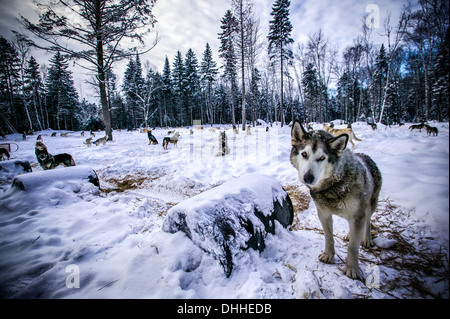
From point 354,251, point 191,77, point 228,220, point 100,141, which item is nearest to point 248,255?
point 228,220

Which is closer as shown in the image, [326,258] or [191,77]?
[326,258]

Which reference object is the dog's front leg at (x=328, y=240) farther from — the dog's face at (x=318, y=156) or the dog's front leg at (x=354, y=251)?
the dog's face at (x=318, y=156)

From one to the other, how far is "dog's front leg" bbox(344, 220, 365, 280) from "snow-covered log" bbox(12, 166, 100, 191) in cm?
544

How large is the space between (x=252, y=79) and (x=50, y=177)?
22.6 metres

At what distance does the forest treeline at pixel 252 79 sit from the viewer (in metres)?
1.58

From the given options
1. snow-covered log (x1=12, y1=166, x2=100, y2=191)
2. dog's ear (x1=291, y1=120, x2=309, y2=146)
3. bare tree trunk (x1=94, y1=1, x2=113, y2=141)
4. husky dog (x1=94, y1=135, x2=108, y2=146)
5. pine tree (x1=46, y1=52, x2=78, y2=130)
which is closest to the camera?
dog's ear (x1=291, y1=120, x2=309, y2=146)

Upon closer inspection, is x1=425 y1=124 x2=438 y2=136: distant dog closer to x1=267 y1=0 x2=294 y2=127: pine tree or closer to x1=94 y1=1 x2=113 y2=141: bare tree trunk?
x1=94 y1=1 x2=113 y2=141: bare tree trunk

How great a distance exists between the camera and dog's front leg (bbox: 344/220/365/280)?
5.28 feet

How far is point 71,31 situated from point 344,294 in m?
16.8

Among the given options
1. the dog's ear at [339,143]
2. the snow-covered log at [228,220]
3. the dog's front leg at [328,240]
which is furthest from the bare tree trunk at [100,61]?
the dog's front leg at [328,240]

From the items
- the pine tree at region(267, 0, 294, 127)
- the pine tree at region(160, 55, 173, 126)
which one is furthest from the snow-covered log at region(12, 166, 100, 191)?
the pine tree at region(160, 55, 173, 126)

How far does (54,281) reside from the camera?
146cm

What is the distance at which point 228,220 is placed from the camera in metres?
1.82

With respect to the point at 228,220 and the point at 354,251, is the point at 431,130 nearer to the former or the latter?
the point at 354,251
